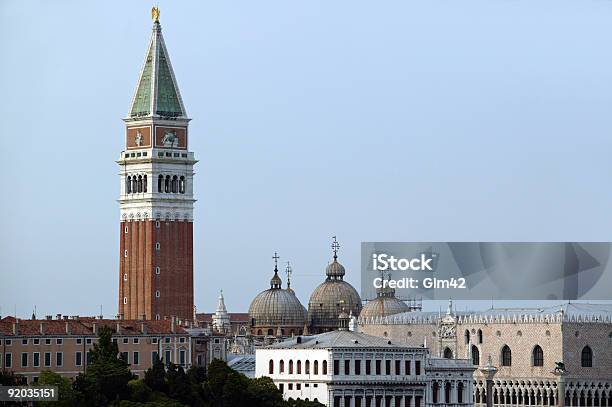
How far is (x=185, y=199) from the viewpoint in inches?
5497

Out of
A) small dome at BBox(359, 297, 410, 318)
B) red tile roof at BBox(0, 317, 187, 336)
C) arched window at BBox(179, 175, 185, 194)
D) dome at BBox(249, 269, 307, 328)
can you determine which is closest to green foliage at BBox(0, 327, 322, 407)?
red tile roof at BBox(0, 317, 187, 336)

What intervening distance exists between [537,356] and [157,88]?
2837 cm

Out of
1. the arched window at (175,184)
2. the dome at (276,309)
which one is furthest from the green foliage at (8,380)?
the dome at (276,309)

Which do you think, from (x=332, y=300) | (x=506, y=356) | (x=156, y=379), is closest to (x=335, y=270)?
(x=332, y=300)

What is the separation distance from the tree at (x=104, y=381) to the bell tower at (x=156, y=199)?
1324 inches

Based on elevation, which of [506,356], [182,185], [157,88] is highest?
[157,88]

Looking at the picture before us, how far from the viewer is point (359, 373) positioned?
110m

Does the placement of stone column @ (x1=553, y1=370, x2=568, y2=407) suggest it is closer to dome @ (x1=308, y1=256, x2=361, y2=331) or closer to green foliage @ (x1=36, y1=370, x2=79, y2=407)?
dome @ (x1=308, y1=256, x2=361, y2=331)

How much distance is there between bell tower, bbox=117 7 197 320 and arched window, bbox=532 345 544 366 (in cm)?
2209

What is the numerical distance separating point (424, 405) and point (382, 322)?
2413cm

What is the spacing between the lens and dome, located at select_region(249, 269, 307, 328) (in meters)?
148

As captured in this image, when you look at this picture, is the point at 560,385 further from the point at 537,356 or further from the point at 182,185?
the point at 182,185

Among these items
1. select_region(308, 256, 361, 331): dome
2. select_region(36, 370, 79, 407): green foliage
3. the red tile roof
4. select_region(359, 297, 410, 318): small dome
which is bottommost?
select_region(36, 370, 79, 407): green foliage

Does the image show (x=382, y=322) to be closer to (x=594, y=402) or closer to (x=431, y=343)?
(x=431, y=343)
